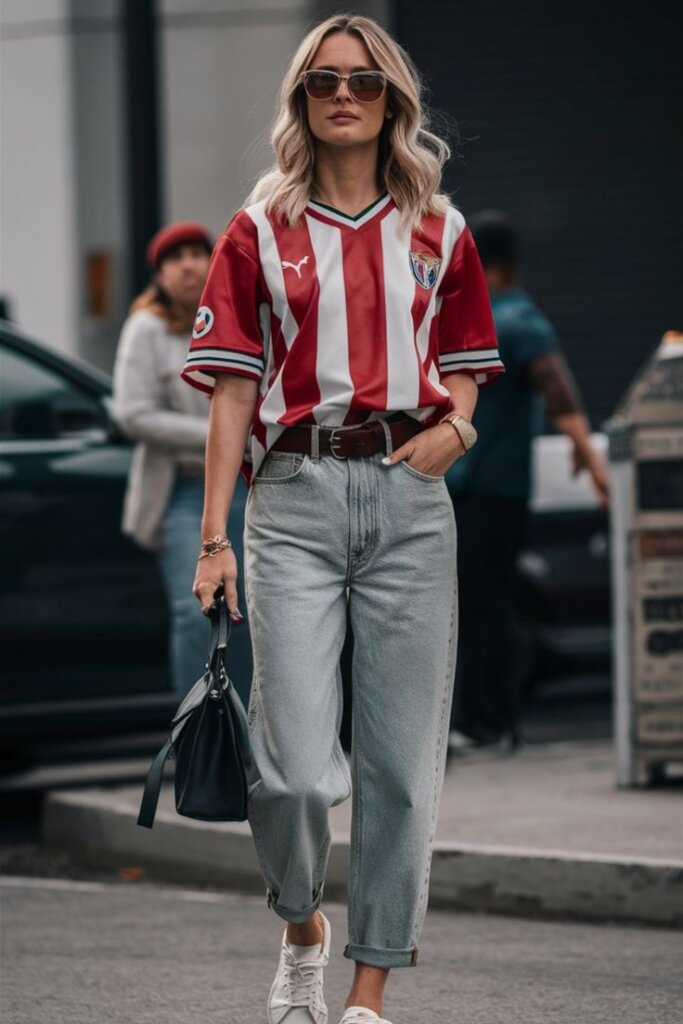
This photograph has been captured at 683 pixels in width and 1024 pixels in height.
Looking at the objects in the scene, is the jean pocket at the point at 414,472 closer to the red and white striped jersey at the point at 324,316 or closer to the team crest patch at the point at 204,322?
the red and white striped jersey at the point at 324,316

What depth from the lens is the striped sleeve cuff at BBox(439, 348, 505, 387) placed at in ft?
14.0

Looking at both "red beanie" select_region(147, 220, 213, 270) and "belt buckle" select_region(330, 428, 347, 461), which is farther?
"red beanie" select_region(147, 220, 213, 270)

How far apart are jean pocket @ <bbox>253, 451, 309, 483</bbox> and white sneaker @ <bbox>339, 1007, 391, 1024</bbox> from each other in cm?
99

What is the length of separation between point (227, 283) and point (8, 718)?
3821 mm

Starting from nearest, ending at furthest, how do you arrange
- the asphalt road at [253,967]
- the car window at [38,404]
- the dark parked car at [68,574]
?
the asphalt road at [253,967]
the dark parked car at [68,574]
the car window at [38,404]

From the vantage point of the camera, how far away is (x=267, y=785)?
4.00 m

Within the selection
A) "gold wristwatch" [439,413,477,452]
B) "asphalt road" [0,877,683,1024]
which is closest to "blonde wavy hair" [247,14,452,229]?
"gold wristwatch" [439,413,477,452]

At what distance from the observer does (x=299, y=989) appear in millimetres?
4117

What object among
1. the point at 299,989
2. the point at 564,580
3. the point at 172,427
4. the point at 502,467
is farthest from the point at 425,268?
the point at 564,580

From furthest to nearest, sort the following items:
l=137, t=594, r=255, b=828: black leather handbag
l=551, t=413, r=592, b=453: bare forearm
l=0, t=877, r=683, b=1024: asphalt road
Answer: l=551, t=413, r=592, b=453: bare forearm → l=0, t=877, r=683, b=1024: asphalt road → l=137, t=594, r=255, b=828: black leather handbag

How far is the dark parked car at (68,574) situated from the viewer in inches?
298

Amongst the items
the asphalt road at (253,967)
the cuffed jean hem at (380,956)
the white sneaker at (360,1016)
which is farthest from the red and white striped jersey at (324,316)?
the asphalt road at (253,967)

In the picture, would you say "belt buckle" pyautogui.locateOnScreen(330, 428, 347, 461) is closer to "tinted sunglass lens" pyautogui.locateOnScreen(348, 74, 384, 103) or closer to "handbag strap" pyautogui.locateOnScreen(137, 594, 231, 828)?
"handbag strap" pyautogui.locateOnScreen(137, 594, 231, 828)

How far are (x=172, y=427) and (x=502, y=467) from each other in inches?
74.3
